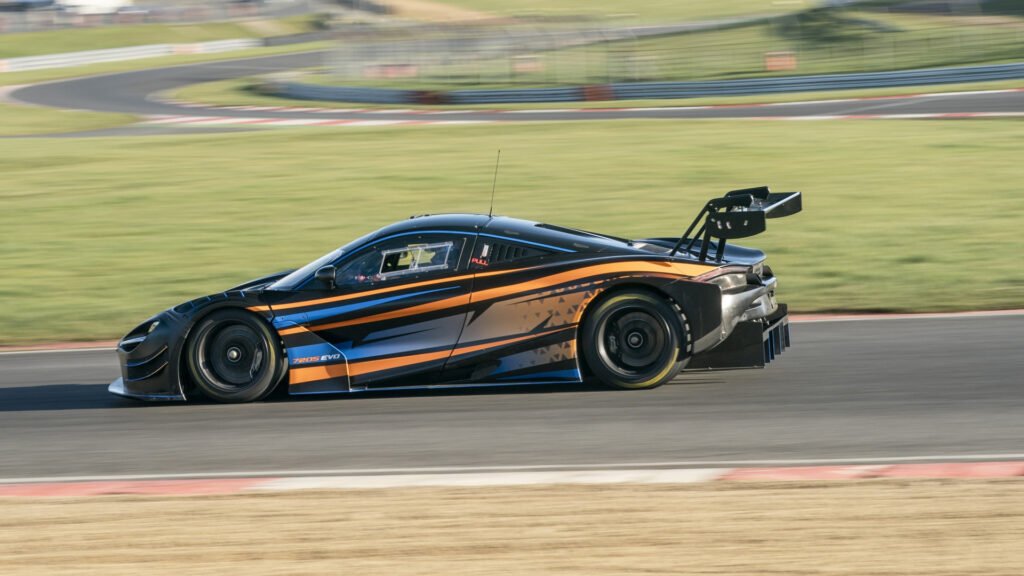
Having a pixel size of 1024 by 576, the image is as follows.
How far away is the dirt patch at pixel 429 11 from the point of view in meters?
68.1

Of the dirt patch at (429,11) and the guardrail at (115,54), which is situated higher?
the dirt patch at (429,11)

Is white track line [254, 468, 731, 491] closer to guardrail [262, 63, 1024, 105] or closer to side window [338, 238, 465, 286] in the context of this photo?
side window [338, 238, 465, 286]

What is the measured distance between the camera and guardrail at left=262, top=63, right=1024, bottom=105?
33.4m

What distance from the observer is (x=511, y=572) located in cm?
518

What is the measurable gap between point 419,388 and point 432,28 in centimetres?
3435

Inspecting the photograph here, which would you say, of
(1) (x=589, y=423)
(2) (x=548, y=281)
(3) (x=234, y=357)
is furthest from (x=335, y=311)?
(1) (x=589, y=423)

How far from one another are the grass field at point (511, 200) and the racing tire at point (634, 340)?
377cm

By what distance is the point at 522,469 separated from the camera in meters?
6.89

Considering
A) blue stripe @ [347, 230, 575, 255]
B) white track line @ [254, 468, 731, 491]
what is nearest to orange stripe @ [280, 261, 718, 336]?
blue stripe @ [347, 230, 575, 255]

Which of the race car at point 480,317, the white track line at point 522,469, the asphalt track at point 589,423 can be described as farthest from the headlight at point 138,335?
the white track line at point 522,469

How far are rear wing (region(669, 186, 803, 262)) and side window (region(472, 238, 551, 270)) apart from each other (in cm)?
98

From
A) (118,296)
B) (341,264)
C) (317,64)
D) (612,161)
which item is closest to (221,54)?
(317,64)

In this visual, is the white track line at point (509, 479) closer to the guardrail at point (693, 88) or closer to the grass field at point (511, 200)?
the grass field at point (511, 200)

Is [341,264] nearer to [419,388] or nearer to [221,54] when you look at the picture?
[419,388]
